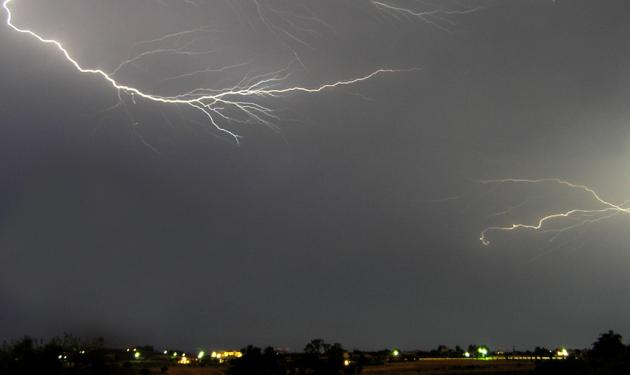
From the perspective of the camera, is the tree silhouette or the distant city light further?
the distant city light

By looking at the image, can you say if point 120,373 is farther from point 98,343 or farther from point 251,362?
point 251,362

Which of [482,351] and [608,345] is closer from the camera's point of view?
[608,345]

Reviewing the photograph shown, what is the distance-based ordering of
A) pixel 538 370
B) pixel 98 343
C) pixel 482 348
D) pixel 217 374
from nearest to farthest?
pixel 538 370 < pixel 98 343 < pixel 217 374 < pixel 482 348

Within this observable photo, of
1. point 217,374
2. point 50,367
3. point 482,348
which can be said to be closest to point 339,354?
point 217,374

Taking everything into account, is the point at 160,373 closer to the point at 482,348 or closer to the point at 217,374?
the point at 217,374

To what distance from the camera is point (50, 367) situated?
2656 cm

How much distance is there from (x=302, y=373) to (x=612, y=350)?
24978mm

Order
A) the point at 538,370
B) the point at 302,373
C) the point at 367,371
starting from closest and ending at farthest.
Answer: the point at 538,370 < the point at 302,373 < the point at 367,371

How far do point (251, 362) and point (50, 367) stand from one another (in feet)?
38.0

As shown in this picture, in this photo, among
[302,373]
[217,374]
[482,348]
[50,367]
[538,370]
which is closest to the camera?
[50,367]

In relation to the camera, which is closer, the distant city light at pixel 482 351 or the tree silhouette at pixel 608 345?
the tree silhouette at pixel 608 345

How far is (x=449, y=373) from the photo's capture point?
1531 inches

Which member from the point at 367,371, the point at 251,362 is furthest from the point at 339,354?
the point at 251,362

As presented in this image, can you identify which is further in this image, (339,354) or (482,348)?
(482,348)
